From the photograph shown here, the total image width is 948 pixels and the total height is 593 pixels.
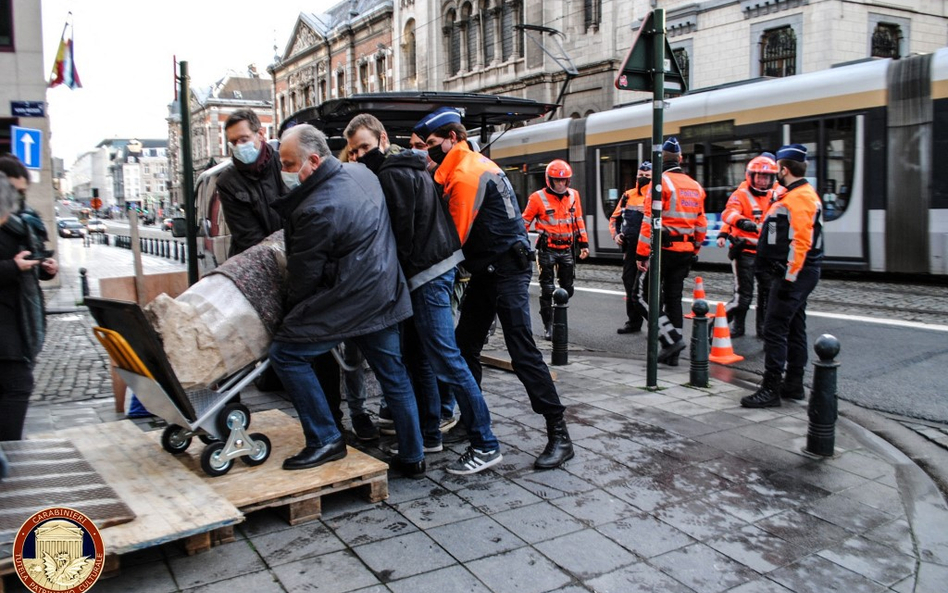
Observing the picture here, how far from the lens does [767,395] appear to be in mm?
5758

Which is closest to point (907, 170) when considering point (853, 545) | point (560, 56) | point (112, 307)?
point (853, 545)

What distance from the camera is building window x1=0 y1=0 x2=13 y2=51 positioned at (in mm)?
17203

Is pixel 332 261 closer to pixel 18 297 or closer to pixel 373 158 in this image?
pixel 373 158

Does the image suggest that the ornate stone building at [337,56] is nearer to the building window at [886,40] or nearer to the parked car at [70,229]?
the parked car at [70,229]

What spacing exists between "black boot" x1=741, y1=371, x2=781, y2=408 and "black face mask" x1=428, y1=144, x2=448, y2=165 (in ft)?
9.90

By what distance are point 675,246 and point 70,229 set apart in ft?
197

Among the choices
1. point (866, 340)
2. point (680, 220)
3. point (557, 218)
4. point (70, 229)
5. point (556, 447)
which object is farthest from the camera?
point (70, 229)

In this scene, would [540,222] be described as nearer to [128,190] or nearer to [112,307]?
[112,307]

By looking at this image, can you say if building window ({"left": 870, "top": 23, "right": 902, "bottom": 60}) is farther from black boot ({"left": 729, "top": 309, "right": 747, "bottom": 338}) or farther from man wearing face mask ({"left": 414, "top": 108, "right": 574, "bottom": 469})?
man wearing face mask ({"left": 414, "top": 108, "right": 574, "bottom": 469})

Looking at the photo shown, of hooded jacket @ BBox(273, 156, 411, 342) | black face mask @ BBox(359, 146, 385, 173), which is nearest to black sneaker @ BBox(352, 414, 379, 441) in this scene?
hooded jacket @ BBox(273, 156, 411, 342)

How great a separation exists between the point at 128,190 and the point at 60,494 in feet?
512

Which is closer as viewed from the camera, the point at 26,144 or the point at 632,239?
the point at 632,239

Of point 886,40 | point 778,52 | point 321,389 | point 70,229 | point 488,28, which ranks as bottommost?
point 321,389

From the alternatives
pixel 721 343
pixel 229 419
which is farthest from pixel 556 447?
pixel 721 343
